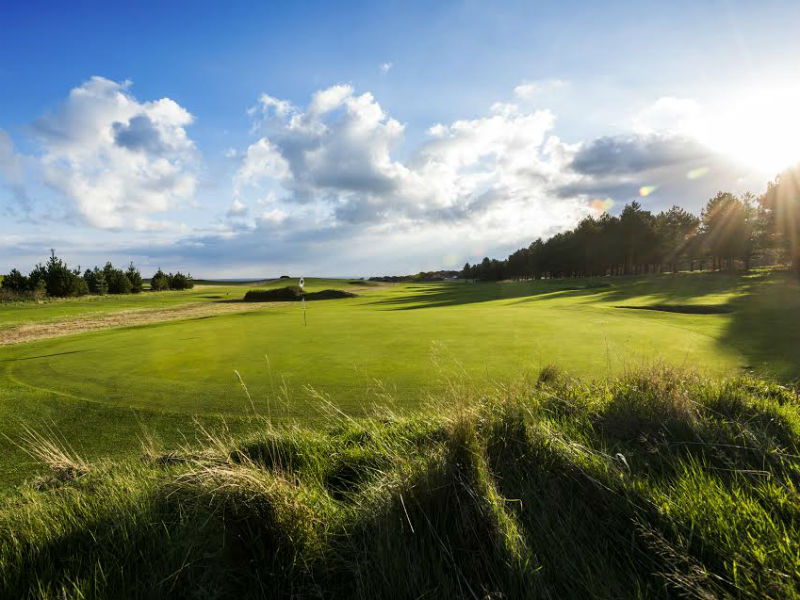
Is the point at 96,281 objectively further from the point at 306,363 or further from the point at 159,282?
the point at 306,363

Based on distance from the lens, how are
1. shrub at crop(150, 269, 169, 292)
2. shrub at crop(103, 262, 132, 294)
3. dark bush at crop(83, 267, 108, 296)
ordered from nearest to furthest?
dark bush at crop(83, 267, 108, 296) < shrub at crop(103, 262, 132, 294) < shrub at crop(150, 269, 169, 292)

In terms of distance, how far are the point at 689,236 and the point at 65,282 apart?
9389 cm

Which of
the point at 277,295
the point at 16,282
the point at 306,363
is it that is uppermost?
the point at 16,282

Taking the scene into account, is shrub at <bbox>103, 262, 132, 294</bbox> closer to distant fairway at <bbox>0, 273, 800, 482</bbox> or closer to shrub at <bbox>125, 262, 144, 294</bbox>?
shrub at <bbox>125, 262, 144, 294</bbox>

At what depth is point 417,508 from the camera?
2.56m

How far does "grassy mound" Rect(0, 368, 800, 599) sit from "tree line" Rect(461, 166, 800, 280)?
51418mm

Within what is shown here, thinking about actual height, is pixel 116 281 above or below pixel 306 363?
above

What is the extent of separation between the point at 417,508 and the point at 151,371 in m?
8.05

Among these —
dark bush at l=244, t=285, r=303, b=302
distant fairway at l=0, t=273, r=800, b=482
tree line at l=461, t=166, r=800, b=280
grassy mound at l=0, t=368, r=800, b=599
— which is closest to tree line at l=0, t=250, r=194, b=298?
dark bush at l=244, t=285, r=303, b=302

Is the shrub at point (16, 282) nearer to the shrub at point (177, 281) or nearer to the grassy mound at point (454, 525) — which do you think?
the shrub at point (177, 281)

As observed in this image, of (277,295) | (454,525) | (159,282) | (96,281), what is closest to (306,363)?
(454,525)

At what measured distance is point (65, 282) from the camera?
3803cm

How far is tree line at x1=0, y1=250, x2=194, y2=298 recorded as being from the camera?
35406 mm

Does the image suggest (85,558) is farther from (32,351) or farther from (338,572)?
(32,351)
